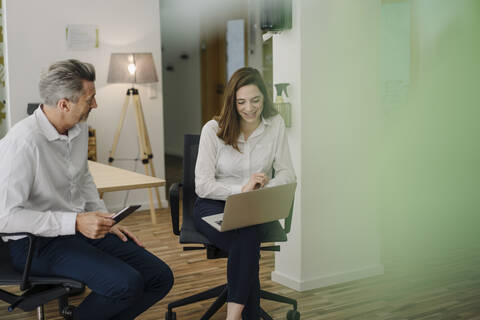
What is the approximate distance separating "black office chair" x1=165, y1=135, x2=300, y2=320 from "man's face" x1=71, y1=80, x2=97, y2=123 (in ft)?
2.11

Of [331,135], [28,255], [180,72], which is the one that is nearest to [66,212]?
[28,255]

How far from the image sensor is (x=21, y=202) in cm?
170

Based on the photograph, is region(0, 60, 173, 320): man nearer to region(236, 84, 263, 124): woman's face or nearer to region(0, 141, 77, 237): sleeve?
region(0, 141, 77, 237): sleeve

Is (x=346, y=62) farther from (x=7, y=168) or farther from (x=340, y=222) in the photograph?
(x=7, y=168)

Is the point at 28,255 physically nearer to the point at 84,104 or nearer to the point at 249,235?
the point at 84,104

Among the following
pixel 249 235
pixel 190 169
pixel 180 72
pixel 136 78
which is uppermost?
pixel 180 72

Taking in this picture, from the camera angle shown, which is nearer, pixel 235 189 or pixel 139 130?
pixel 235 189

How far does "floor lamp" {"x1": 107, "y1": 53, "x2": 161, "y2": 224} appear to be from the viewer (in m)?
4.64

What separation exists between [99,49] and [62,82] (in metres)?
3.09

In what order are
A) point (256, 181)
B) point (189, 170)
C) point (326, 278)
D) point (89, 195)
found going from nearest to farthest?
1. point (89, 195)
2. point (256, 181)
3. point (189, 170)
4. point (326, 278)

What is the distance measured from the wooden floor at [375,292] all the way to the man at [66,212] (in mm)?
767

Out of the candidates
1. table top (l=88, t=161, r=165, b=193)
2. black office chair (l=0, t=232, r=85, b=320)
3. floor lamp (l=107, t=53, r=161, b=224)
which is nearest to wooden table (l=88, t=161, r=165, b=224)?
table top (l=88, t=161, r=165, b=193)

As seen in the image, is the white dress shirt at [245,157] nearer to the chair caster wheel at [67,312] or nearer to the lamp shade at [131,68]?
the chair caster wheel at [67,312]

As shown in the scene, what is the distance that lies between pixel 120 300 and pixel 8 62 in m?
3.26
